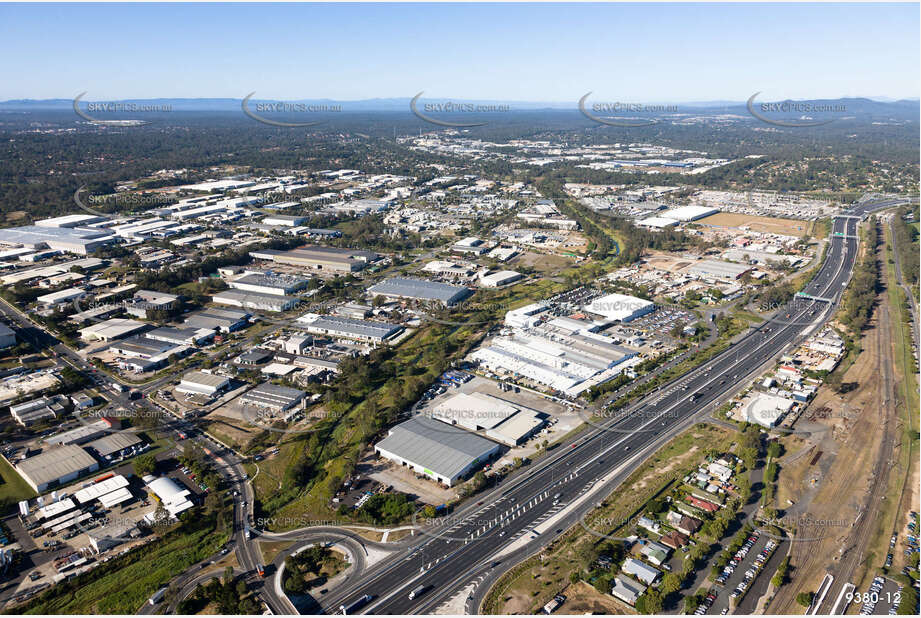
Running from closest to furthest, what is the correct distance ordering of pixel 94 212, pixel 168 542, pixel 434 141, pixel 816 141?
pixel 168 542 → pixel 94 212 → pixel 816 141 → pixel 434 141

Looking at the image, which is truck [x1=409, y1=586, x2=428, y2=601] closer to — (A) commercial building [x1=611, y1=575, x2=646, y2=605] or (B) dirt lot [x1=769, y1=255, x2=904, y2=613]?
(A) commercial building [x1=611, y1=575, x2=646, y2=605]

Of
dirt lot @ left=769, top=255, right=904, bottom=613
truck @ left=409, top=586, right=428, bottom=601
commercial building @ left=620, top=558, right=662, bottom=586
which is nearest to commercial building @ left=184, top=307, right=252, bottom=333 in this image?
truck @ left=409, top=586, right=428, bottom=601

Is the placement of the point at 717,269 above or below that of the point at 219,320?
Answer: above

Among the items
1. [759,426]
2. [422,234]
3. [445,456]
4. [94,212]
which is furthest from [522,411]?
[94,212]

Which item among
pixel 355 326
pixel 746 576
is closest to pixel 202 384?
pixel 355 326

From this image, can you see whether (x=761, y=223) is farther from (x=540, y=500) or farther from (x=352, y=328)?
(x=540, y=500)

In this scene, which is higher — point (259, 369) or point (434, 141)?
point (434, 141)

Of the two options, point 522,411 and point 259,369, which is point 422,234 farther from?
point 522,411
